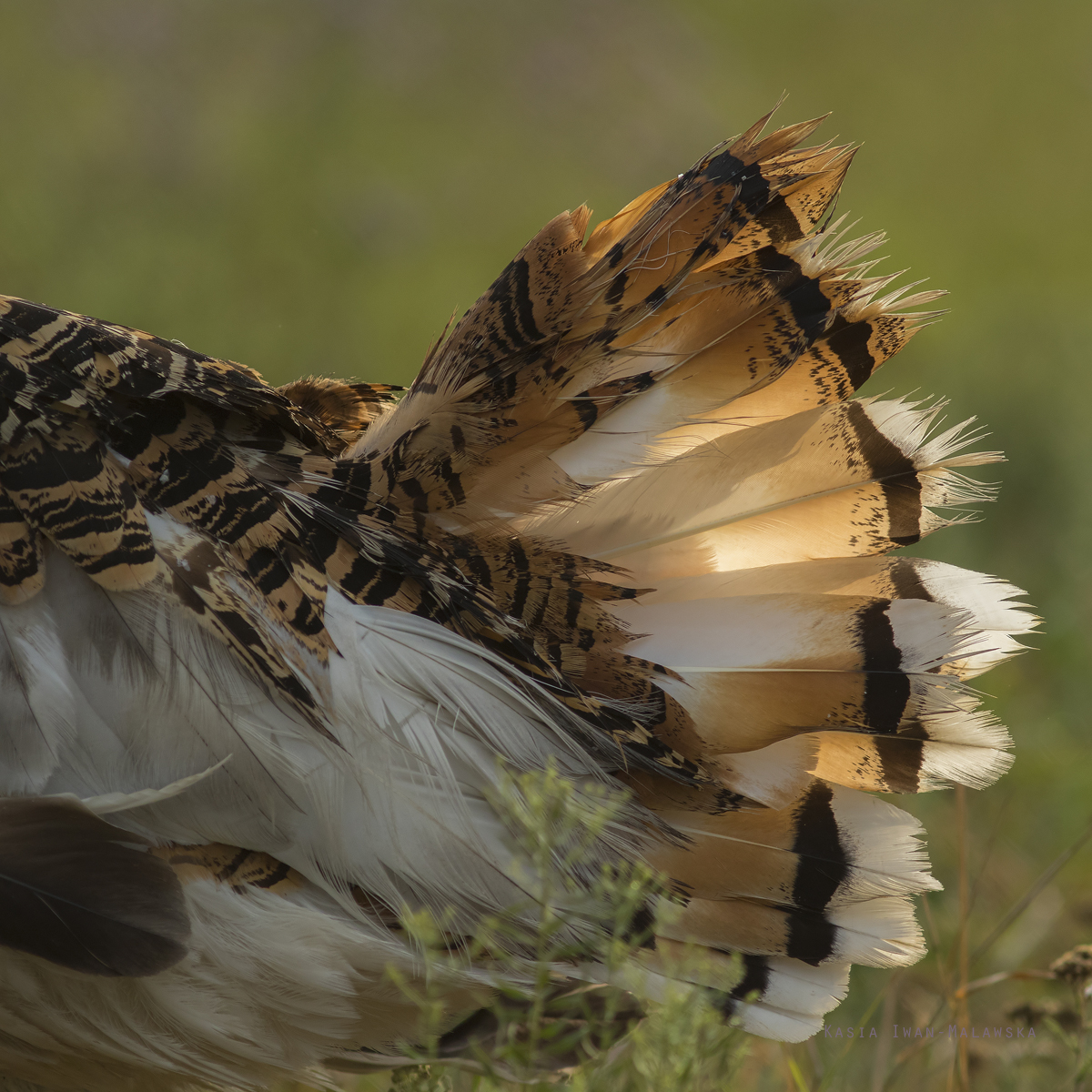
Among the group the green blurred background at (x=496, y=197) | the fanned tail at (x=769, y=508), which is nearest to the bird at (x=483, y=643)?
the fanned tail at (x=769, y=508)

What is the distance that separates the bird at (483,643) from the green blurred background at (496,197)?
1022mm

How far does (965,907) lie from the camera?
2334mm

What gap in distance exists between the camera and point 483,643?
5.85 ft

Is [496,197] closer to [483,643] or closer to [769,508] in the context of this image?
[769,508]

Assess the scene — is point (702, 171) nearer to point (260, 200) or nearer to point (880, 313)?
point (880, 313)

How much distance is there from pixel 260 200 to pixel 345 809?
5.51 meters

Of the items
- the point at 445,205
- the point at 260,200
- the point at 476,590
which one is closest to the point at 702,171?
the point at 476,590

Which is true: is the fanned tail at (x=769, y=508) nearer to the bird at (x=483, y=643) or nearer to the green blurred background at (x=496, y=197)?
the bird at (x=483, y=643)

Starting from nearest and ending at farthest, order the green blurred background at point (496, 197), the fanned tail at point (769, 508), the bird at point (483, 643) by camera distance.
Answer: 1. the bird at point (483, 643)
2. the fanned tail at point (769, 508)
3. the green blurred background at point (496, 197)

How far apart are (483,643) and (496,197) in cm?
691

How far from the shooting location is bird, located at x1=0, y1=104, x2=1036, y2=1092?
5.31 feet

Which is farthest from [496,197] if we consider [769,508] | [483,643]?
[483,643]

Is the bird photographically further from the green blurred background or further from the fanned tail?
the green blurred background

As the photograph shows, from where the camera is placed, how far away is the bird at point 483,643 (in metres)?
1.62
